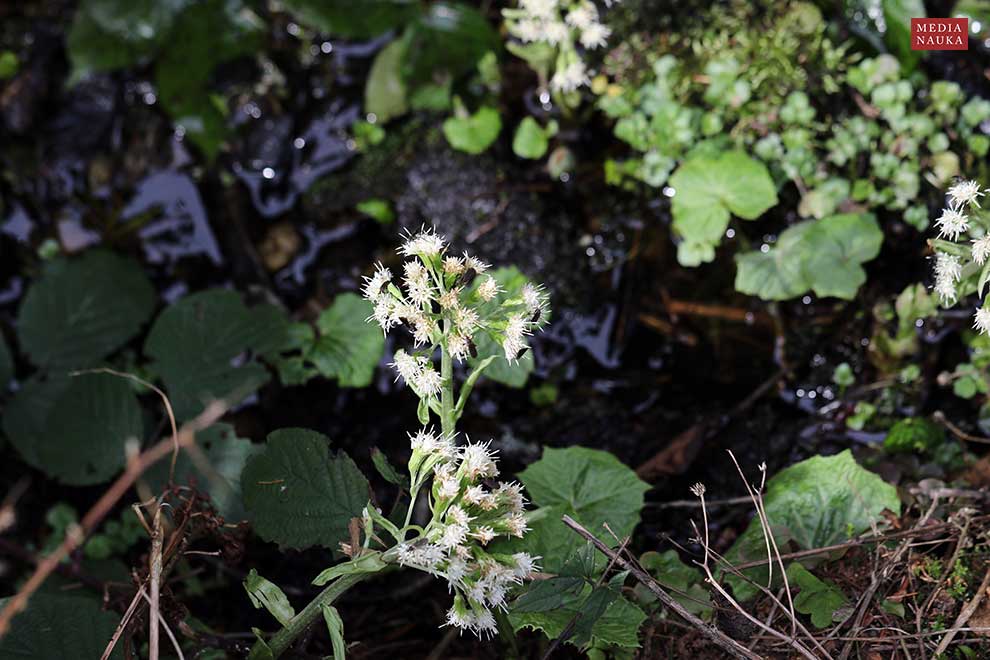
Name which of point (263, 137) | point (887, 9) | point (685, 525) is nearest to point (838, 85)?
point (887, 9)

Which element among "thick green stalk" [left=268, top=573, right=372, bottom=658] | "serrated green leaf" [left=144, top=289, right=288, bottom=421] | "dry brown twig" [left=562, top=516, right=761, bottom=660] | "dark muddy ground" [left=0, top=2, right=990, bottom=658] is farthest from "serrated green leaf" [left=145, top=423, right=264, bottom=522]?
"dry brown twig" [left=562, top=516, right=761, bottom=660]

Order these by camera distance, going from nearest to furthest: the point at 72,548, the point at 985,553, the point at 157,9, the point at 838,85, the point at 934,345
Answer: the point at 985,553
the point at 72,548
the point at 934,345
the point at 838,85
the point at 157,9

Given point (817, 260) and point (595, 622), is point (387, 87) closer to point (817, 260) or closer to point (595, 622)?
point (817, 260)

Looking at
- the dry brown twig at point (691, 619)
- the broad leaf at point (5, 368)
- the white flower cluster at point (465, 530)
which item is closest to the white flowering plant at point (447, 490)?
the white flower cluster at point (465, 530)

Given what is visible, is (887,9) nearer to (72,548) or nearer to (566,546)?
(566,546)

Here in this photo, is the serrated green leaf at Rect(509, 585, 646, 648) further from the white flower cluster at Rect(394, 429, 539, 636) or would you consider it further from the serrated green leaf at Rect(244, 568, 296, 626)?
the serrated green leaf at Rect(244, 568, 296, 626)

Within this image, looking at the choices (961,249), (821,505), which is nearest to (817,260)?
(961,249)
